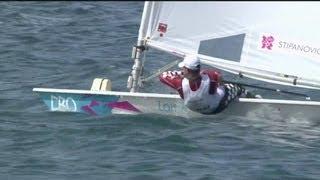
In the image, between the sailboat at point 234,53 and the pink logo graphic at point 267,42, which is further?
the pink logo graphic at point 267,42

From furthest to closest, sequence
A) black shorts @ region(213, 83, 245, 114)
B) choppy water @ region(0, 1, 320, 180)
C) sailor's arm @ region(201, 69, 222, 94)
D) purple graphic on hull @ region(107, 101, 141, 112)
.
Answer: purple graphic on hull @ region(107, 101, 141, 112) < black shorts @ region(213, 83, 245, 114) < sailor's arm @ region(201, 69, 222, 94) < choppy water @ region(0, 1, 320, 180)

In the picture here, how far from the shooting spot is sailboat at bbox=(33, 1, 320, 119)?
984 cm

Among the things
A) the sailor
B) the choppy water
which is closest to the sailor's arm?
the sailor

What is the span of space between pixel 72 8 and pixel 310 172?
11921 mm

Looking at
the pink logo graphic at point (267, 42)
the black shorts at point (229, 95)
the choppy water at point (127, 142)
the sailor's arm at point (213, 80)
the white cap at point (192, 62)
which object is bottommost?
the choppy water at point (127, 142)

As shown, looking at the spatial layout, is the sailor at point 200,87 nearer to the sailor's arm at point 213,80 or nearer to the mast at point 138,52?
the sailor's arm at point 213,80

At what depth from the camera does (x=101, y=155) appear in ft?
28.9

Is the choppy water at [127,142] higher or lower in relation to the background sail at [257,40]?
lower

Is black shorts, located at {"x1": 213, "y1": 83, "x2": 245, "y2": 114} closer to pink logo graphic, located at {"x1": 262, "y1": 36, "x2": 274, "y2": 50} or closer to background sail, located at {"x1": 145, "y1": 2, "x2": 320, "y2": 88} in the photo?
background sail, located at {"x1": 145, "y1": 2, "x2": 320, "y2": 88}

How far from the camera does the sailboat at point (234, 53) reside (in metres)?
9.84

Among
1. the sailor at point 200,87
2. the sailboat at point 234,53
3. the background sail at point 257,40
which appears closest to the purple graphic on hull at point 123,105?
the sailboat at point 234,53

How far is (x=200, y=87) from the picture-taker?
31.4ft

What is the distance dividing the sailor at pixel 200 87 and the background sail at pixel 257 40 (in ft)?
1.24

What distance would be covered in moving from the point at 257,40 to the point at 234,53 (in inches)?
12.4
